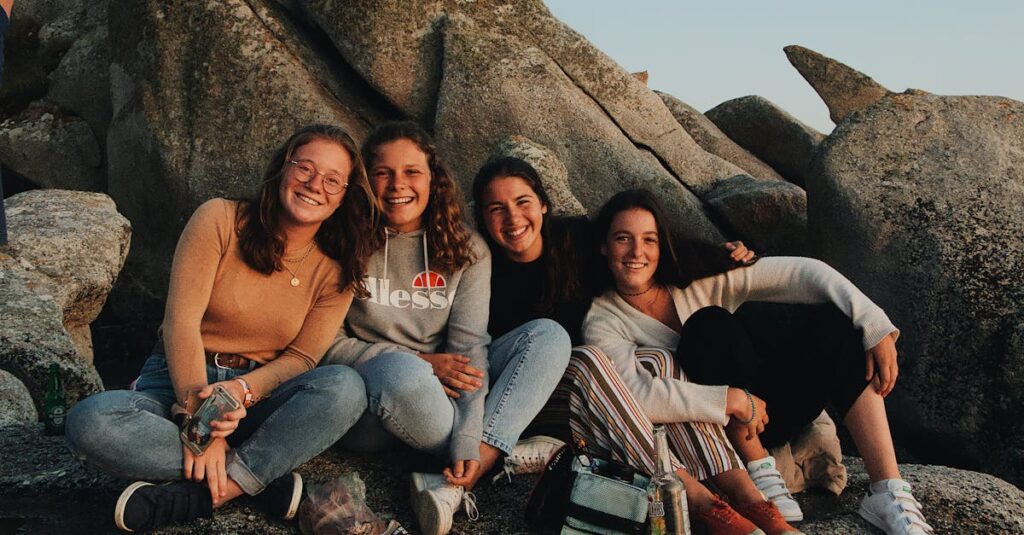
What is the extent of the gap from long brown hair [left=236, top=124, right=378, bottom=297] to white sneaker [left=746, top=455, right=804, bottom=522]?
69.6 inches

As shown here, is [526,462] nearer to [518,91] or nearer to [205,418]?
Result: [205,418]

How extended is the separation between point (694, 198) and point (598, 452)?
4.54m

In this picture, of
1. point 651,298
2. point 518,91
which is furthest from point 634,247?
point 518,91

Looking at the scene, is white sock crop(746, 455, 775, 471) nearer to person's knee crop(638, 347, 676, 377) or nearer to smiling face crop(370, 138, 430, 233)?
person's knee crop(638, 347, 676, 377)

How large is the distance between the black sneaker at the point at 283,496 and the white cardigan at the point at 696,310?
140 cm

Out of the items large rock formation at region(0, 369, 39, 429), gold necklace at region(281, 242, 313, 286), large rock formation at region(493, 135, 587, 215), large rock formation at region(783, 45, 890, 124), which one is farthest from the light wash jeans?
large rock formation at region(783, 45, 890, 124)

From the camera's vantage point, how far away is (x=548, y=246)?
4316 millimetres

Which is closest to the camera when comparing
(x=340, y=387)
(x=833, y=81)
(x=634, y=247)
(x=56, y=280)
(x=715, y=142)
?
(x=340, y=387)

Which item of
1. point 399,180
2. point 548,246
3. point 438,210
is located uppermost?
point 399,180

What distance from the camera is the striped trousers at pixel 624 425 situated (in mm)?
3684

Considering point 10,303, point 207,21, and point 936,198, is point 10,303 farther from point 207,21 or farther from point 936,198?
point 936,198

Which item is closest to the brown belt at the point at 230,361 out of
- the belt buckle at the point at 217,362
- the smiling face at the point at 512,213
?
the belt buckle at the point at 217,362

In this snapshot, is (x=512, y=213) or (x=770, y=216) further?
(x=770, y=216)

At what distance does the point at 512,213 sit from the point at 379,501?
1362 mm
